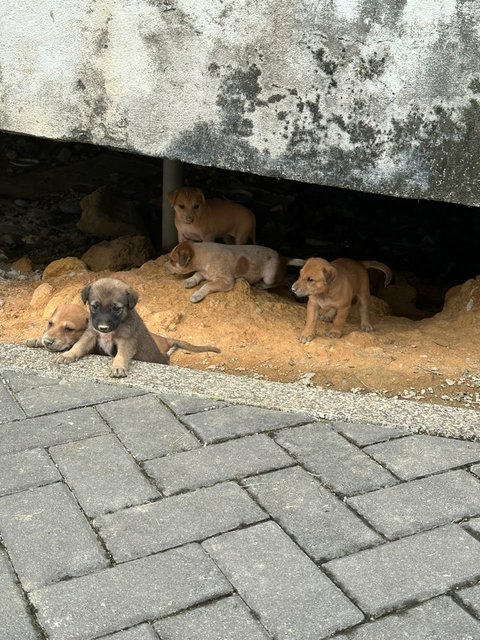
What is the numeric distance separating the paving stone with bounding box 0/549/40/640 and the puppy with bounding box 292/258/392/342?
378cm

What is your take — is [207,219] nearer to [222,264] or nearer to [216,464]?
[222,264]

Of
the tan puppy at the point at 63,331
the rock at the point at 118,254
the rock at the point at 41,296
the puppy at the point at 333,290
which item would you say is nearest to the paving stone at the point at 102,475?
the tan puppy at the point at 63,331

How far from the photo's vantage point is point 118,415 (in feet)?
13.0

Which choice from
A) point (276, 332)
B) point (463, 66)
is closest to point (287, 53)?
point (463, 66)

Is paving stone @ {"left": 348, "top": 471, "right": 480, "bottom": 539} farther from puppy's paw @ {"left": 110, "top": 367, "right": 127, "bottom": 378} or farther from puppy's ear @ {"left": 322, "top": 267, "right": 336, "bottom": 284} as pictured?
puppy's ear @ {"left": 322, "top": 267, "right": 336, "bottom": 284}

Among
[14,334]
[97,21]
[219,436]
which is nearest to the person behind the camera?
[219,436]

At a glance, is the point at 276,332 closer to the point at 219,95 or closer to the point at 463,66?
the point at 219,95

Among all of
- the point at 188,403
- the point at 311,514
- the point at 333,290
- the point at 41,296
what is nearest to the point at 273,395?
the point at 188,403

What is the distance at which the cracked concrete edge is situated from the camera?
3.97m

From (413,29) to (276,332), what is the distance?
106 inches

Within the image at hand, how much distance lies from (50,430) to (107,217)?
5.21 metres

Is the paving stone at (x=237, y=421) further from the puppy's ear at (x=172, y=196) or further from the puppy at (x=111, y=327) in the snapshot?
the puppy's ear at (x=172, y=196)

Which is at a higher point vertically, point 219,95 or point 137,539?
point 219,95

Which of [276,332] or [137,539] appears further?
[276,332]
